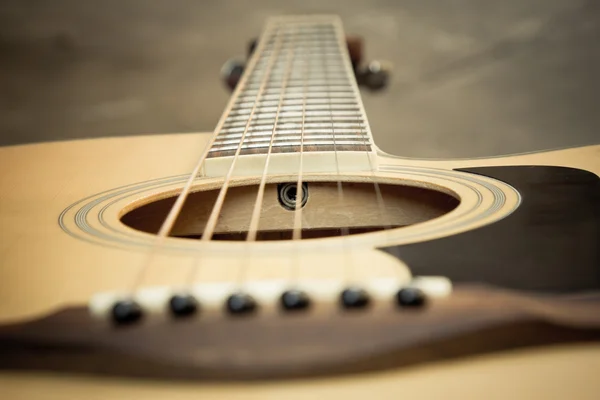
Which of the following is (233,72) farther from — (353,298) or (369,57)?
(353,298)

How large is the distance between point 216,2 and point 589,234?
1.83 m

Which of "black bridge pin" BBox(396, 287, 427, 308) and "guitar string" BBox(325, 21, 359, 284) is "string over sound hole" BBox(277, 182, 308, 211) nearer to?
"guitar string" BBox(325, 21, 359, 284)

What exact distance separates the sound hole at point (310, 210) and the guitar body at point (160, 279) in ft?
0.16

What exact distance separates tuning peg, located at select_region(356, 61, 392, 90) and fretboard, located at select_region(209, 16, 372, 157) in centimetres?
8

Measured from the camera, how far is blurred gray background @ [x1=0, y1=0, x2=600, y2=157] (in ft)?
6.37

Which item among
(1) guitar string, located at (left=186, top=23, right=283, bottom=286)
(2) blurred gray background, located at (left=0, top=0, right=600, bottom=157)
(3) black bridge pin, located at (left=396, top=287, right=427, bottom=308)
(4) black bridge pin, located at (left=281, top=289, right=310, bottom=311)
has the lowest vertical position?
(4) black bridge pin, located at (left=281, top=289, right=310, bottom=311)

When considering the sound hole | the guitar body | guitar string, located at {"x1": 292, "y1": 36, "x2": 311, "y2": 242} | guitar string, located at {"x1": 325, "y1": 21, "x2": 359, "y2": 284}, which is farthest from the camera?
the sound hole

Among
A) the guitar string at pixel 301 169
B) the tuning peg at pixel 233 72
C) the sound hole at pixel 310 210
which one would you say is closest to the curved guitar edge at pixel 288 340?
the guitar string at pixel 301 169

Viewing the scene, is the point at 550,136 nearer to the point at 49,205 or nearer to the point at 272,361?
the point at 49,205

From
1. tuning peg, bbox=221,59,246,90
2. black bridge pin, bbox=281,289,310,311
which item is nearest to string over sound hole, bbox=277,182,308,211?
black bridge pin, bbox=281,289,310,311

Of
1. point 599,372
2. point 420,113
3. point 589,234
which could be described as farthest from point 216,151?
point 420,113

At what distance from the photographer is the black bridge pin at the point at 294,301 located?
0.33 meters

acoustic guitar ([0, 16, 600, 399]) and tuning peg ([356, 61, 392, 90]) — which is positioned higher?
tuning peg ([356, 61, 392, 90])

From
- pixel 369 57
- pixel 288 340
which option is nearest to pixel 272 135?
pixel 288 340
